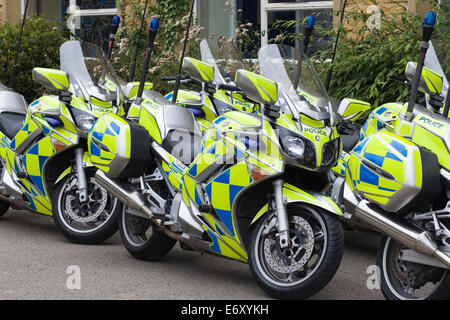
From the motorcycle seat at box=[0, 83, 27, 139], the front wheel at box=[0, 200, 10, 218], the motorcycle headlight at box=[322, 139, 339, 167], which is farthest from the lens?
the front wheel at box=[0, 200, 10, 218]

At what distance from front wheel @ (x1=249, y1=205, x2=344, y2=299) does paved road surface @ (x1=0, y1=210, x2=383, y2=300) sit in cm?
19

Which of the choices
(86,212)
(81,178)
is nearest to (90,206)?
(86,212)

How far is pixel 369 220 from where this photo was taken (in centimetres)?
461

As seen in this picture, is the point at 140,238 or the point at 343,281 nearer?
the point at 343,281

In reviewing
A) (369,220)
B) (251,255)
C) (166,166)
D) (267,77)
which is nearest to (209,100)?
(166,166)

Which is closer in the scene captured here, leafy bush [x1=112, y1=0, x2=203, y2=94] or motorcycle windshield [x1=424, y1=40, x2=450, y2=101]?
motorcycle windshield [x1=424, y1=40, x2=450, y2=101]

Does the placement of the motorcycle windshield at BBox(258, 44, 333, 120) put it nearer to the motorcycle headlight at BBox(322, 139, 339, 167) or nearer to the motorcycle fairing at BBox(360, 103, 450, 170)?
the motorcycle headlight at BBox(322, 139, 339, 167)

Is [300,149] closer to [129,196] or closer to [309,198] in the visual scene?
[309,198]

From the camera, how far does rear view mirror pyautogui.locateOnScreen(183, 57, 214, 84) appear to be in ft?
23.6

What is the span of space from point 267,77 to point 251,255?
1092mm

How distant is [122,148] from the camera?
5910mm

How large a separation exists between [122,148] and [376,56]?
3365 millimetres

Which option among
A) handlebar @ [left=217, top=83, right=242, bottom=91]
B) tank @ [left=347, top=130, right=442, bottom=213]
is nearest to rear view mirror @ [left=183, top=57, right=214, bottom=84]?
handlebar @ [left=217, top=83, right=242, bottom=91]
